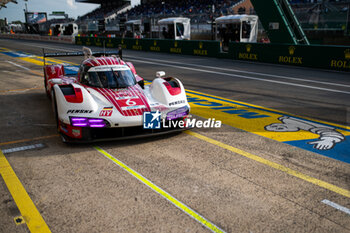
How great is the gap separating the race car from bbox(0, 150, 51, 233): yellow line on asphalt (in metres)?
1.09

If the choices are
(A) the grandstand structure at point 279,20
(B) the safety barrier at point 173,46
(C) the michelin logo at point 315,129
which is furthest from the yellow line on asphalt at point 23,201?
(A) the grandstand structure at point 279,20

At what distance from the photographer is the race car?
5.14 m

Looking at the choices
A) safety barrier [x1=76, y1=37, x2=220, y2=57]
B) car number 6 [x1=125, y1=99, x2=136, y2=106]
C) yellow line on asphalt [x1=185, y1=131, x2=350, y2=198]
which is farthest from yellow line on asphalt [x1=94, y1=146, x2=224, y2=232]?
safety barrier [x1=76, y1=37, x2=220, y2=57]

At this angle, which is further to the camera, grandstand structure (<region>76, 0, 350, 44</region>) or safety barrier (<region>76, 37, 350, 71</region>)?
grandstand structure (<region>76, 0, 350, 44</region>)

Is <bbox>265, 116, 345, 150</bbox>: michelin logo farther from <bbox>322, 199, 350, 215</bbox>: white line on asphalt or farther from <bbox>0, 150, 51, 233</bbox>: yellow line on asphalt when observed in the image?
<bbox>0, 150, 51, 233</bbox>: yellow line on asphalt

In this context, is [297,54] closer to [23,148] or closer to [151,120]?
[151,120]

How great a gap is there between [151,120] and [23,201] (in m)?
2.38

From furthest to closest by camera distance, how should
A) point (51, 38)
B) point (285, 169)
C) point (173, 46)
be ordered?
point (51, 38), point (173, 46), point (285, 169)

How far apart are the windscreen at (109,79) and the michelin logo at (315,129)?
3.14m

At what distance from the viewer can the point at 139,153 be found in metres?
5.07

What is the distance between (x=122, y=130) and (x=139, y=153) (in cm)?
52

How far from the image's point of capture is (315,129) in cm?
621

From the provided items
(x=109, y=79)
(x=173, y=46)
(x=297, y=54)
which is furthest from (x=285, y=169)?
(x=173, y=46)

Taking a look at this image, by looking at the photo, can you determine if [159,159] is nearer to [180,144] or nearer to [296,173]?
[180,144]
